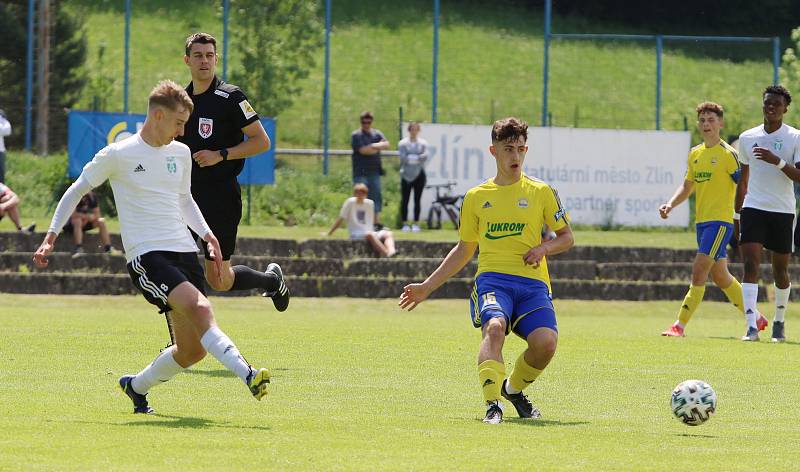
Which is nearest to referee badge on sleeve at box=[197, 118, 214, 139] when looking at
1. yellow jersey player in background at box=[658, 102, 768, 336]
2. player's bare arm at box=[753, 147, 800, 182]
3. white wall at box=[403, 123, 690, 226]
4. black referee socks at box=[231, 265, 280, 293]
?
black referee socks at box=[231, 265, 280, 293]

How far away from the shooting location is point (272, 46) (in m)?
36.9

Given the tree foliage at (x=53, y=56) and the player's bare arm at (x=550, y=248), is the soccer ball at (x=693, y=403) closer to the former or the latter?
the player's bare arm at (x=550, y=248)

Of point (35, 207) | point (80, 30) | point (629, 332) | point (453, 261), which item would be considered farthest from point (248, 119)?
point (80, 30)

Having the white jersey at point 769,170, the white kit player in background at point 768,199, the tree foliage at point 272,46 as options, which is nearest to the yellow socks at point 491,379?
the white kit player in background at point 768,199

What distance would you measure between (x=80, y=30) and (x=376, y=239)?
2201 cm

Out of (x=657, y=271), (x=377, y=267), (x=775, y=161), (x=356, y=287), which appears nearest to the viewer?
(x=775, y=161)

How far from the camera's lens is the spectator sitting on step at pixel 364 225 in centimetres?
2284

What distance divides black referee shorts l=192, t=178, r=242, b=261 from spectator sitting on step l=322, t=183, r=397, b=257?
1101cm

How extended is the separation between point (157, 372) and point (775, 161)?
26.2 ft

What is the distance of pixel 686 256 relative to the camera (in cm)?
2400

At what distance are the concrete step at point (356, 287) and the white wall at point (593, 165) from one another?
5908 mm

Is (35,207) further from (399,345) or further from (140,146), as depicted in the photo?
(140,146)

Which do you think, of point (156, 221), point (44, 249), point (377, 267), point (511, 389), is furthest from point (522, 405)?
point (377, 267)

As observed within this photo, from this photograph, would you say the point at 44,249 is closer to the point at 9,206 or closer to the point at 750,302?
the point at 750,302
